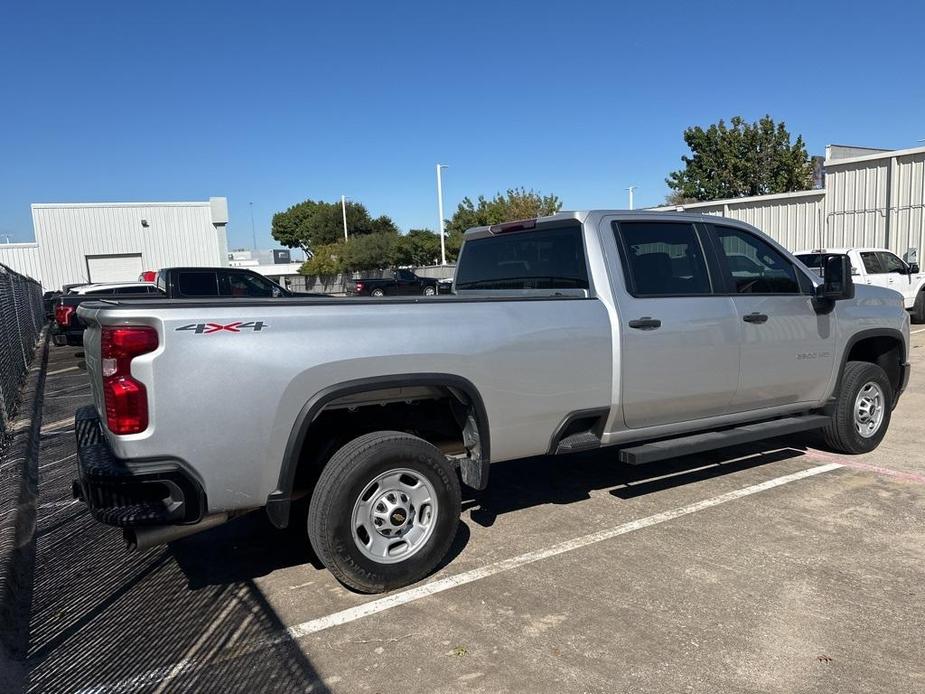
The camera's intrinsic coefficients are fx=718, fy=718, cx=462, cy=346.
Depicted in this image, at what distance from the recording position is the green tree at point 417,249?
59.8 meters

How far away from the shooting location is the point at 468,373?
392 centimetres

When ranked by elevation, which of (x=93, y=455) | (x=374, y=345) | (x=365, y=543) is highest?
(x=374, y=345)

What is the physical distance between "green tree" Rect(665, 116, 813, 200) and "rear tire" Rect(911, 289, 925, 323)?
24.7 meters

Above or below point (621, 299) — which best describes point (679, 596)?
below

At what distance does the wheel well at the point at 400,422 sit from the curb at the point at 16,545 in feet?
4.79

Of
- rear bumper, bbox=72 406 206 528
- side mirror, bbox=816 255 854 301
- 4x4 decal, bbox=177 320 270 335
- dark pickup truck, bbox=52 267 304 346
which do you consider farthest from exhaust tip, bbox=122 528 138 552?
dark pickup truck, bbox=52 267 304 346

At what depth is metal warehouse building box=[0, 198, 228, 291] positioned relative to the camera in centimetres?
3600

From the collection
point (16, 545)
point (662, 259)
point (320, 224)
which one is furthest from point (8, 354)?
point (320, 224)

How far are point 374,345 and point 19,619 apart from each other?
93.0 inches

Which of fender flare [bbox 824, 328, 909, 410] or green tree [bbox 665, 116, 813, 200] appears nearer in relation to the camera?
fender flare [bbox 824, 328, 909, 410]

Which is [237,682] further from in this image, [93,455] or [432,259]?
[432,259]

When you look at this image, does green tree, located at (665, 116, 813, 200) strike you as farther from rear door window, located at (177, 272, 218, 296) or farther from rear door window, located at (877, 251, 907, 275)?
rear door window, located at (177, 272, 218, 296)

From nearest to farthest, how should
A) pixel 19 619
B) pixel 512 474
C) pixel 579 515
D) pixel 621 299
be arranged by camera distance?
pixel 19 619
pixel 621 299
pixel 579 515
pixel 512 474

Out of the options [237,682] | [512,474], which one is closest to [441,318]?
[237,682]
